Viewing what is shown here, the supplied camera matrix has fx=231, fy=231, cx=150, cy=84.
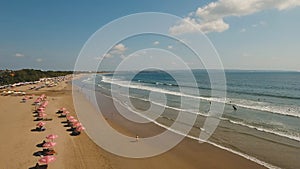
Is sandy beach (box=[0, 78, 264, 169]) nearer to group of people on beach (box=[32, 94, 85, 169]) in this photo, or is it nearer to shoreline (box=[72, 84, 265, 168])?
shoreline (box=[72, 84, 265, 168])

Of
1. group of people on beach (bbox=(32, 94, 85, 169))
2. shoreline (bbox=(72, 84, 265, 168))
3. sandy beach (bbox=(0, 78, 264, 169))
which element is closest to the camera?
group of people on beach (bbox=(32, 94, 85, 169))

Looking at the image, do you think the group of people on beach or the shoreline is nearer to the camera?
the group of people on beach

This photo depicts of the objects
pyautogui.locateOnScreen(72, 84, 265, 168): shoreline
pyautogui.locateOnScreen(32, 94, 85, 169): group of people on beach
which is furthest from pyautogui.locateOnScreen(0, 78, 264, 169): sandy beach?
pyautogui.locateOnScreen(32, 94, 85, 169): group of people on beach

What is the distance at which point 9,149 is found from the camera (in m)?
14.5

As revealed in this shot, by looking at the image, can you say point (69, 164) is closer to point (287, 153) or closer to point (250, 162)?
point (250, 162)

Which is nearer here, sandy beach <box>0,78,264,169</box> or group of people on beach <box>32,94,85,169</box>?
group of people on beach <box>32,94,85,169</box>

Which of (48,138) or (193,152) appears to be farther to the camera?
(48,138)

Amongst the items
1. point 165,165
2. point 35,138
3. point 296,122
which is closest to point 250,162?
point 165,165

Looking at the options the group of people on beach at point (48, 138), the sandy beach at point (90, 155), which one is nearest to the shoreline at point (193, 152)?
the sandy beach at point (90, 155)

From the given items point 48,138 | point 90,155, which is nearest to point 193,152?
point 90,155

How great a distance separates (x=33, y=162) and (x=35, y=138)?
450 centimetres

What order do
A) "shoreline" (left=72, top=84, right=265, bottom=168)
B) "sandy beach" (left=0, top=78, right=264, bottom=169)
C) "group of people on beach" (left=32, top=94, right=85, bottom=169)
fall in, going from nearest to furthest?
"group of people on beach" (left=32, top=94, right=85, bottom=169) → "sandy beach" (left=0, top=78, right=264, bottom=169) → "shoreline" (left=72, top=84, right=265, bottom=168)

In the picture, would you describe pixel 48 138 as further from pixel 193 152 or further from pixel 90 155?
pixel 193 152

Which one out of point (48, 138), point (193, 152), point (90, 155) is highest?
point (48, 138)
